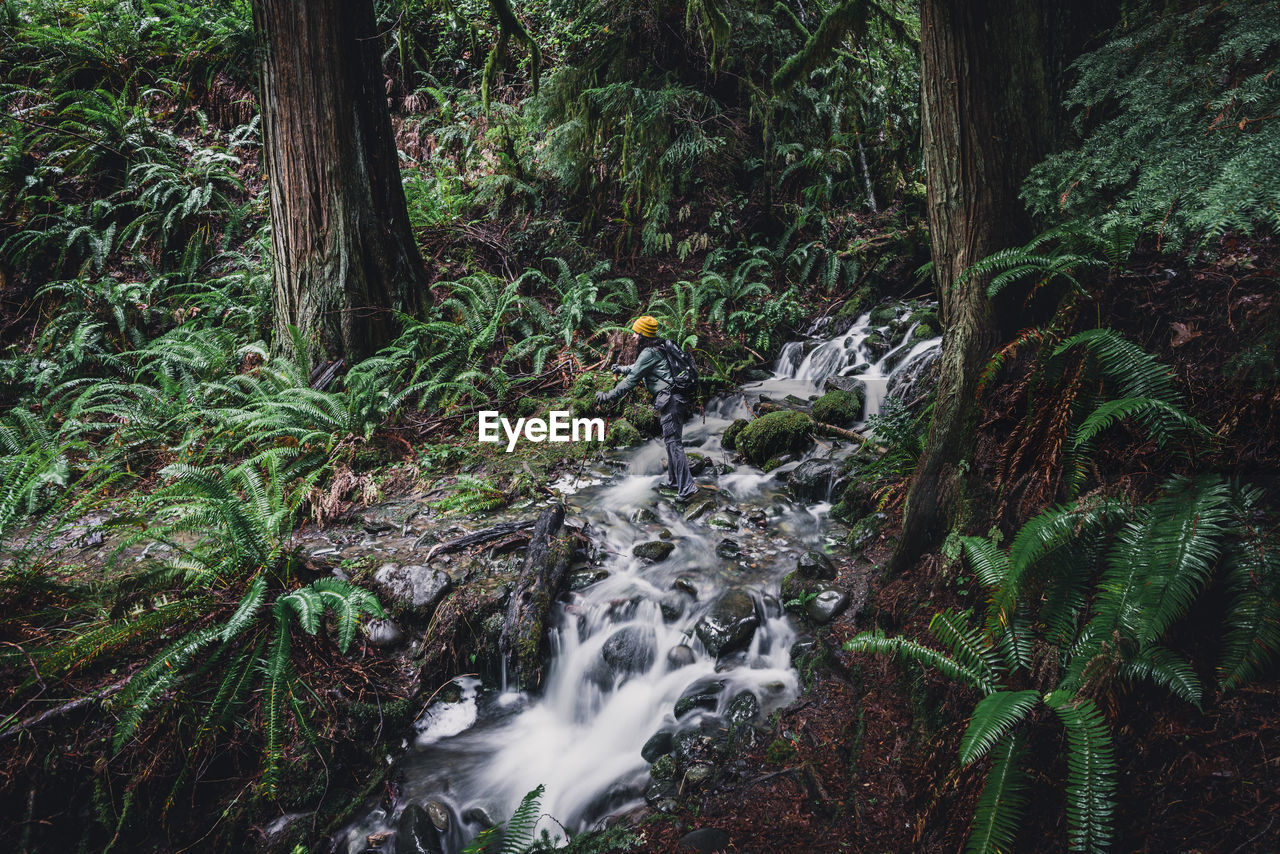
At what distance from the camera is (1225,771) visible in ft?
5.60

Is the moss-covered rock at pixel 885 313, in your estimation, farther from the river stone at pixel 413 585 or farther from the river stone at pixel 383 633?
the river stone at pixel 383 633

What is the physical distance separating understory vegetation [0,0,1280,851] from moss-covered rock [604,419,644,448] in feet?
0.12

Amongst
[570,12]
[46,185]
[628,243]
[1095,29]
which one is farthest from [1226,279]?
[46,185]

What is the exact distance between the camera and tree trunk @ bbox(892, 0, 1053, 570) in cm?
295

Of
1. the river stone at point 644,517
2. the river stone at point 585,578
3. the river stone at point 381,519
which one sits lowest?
the river stone at point 585,578

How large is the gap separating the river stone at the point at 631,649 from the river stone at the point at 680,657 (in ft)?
0.36

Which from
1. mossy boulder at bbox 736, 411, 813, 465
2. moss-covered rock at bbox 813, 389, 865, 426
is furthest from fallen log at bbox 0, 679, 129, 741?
moss-covered rock at bbox 813, 389, 865, 426

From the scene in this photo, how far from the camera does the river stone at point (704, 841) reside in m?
2.53

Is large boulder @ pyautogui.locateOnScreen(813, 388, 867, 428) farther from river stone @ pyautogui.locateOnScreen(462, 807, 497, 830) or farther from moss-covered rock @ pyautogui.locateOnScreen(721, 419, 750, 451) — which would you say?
river stone @ pyautogui.locateOnScreen(462, 807, 497, 830)

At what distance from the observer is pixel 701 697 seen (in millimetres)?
3574

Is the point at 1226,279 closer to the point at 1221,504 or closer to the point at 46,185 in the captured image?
the point at 1221,504

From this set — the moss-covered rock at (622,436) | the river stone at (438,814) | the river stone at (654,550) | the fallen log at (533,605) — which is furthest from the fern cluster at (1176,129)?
the moss-covered rock at (622,436)

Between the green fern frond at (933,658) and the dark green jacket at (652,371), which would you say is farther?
the dark green jacket at (652,371)

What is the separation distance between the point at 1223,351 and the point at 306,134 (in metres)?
7.79
